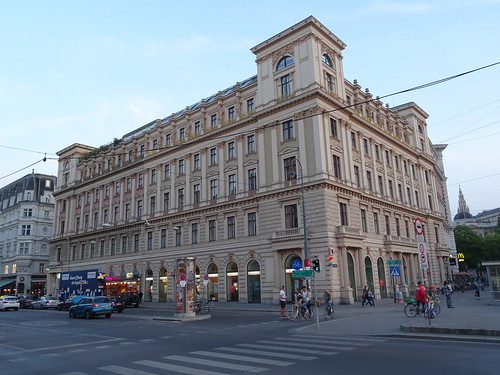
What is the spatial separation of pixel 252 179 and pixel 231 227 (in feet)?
19.2

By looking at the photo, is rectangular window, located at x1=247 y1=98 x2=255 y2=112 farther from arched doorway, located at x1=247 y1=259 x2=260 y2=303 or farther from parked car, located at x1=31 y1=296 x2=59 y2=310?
parked car, located at x1=31 y1=296 x2=59 y2=310

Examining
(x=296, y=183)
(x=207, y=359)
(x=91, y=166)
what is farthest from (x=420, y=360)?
(x=91, y=166)

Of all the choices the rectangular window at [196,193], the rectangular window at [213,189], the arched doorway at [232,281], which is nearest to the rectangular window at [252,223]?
the arched doorway at [232,281]

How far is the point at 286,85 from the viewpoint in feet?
137

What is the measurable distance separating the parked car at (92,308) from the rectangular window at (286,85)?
2595 cm

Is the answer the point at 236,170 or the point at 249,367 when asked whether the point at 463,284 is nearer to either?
the point at 236,170

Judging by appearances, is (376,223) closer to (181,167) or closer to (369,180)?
(369,180)

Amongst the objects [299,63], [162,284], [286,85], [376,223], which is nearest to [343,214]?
[376,223]

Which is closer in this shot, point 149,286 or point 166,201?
point 149,286

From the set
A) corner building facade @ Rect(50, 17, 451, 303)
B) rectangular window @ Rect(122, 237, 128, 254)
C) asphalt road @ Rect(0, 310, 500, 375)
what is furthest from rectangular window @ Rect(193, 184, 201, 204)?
asphalt road @ Rect(0, 310, 500, 375)

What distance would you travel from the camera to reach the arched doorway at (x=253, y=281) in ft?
132

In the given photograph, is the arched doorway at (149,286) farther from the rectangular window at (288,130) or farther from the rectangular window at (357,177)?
the rectangular window at (357,177)

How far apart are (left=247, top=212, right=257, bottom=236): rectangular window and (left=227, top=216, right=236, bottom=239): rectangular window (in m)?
2.23

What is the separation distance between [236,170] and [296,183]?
8.93m
